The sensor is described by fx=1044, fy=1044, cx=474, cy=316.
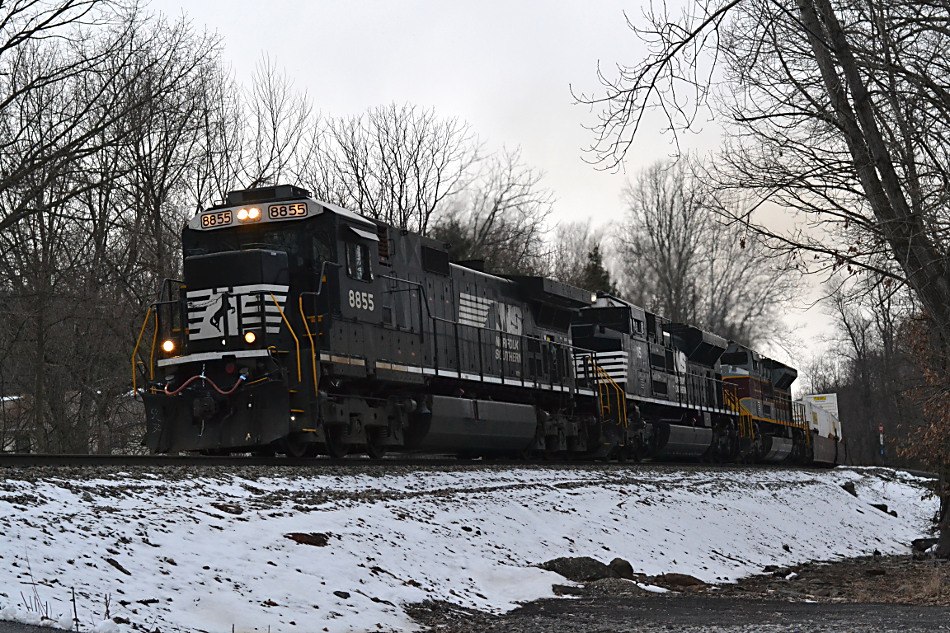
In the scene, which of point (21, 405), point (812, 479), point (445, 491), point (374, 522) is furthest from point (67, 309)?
point (812, 479)

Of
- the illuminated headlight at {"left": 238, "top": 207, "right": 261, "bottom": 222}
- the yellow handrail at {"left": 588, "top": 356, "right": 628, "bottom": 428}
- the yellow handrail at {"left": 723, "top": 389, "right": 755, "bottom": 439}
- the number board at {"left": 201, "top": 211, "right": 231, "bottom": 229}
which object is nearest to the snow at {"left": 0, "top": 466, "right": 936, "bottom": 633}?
the illuminated headlight at {"left": 238, "top": 207, "right": 261, "bottom": 222}

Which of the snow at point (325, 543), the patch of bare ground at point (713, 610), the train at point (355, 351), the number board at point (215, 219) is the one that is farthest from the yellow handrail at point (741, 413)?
the number board at point (215, 219)

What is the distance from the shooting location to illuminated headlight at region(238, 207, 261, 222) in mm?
14289

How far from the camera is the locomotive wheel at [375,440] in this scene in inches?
599

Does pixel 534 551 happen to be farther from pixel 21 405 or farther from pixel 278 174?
pixel 278 174

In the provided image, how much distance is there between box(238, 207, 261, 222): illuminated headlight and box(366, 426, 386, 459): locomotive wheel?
343 centimetres

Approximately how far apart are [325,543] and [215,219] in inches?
275

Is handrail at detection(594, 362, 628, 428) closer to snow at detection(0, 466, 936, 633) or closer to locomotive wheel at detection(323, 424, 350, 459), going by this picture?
snow at detection(0, 466, 936, 633)

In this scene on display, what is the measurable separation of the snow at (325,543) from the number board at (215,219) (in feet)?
14.1

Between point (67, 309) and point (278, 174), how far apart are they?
34.2 ft

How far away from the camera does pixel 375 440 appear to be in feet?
50.2

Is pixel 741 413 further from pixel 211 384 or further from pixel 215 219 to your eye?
pixel 211 384

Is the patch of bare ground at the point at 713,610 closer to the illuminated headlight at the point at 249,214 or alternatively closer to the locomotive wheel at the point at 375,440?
the locomotive wheel at the point at 375,440

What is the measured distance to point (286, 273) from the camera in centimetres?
1392
